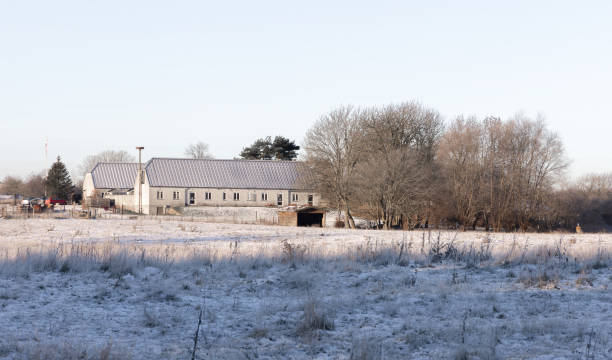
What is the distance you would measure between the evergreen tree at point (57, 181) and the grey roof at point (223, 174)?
23.2m

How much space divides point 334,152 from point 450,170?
398 inches

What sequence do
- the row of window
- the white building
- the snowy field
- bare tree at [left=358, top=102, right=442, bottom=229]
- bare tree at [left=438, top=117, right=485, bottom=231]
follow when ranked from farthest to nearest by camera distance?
the row of window < the white building < bare tree at [left=438, top=117, right=485, bottom=231] < bare tree at [left=358, top=102, right=442, bottom=229] < the snowy field

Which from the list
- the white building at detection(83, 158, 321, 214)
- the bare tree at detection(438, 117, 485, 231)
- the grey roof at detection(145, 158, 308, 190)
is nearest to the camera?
the bare tree at detection(438, 117, 485, 231)

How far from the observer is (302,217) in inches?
1757

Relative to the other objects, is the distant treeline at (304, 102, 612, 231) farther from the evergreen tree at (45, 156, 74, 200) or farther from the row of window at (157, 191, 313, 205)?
the evergreen tree at (45, 156, 74, 200)

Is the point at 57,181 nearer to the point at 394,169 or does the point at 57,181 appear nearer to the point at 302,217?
the point at 302,217

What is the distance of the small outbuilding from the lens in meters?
44.1

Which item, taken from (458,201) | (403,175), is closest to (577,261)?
(403,175)

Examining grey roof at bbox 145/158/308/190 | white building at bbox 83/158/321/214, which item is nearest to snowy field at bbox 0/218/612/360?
white building at bbox 83/158/321/214

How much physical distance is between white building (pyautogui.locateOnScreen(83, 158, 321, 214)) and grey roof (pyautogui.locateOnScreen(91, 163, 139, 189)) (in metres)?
11.9

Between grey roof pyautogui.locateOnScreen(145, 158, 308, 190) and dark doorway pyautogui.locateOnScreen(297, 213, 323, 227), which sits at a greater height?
grey roof pyautogui.locateOnScreen(145, 158, 308, 190)

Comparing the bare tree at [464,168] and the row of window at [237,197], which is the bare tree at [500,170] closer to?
the bare tree at [464,168]

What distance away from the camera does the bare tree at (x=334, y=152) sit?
164ft

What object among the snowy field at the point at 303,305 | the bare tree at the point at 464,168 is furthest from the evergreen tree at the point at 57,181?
the snowy field at the point at 303,305
